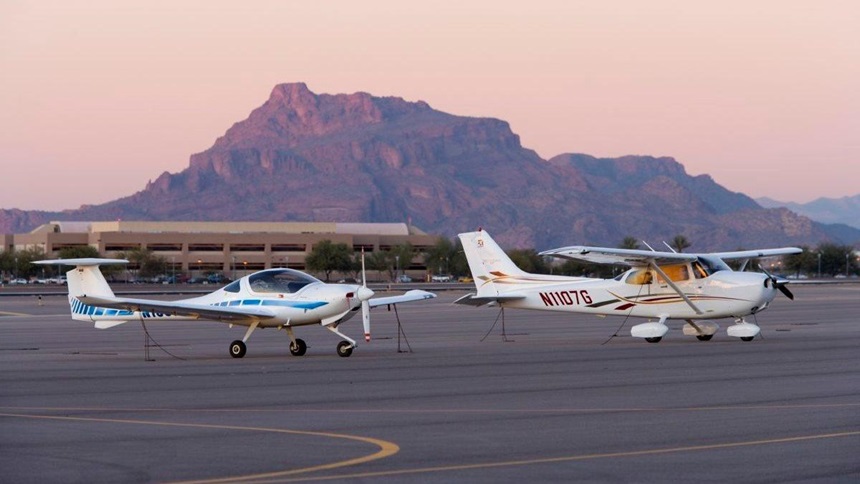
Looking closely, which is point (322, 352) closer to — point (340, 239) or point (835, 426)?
point (835, 426)

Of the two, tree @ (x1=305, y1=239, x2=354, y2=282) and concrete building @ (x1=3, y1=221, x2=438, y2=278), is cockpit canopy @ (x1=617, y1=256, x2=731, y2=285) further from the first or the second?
concrete building @ (x1=3, y1=221, x2=438, y2=278)

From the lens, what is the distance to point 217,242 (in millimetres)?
169250

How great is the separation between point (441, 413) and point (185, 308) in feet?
38.2

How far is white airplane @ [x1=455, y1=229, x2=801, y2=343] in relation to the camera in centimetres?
2988

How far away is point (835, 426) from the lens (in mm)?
14078

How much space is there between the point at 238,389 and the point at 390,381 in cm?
247

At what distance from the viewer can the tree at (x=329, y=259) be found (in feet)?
515

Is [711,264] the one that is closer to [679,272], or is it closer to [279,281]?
[679,272]

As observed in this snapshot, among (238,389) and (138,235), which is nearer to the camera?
(238,389)

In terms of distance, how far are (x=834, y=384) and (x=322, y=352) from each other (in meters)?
12.6

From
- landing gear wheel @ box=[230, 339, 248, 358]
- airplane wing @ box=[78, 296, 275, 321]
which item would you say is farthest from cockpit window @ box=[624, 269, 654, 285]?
landing gear wheel @ box=[230, 339, 248, 358]

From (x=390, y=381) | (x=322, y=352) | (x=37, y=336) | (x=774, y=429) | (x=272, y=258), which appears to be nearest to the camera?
(x=774, y=429)

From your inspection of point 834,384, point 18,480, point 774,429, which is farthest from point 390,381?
point 18,480

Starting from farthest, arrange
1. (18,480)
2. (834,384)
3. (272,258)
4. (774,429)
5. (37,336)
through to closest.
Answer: (272,258), (37,336), (834,384), (774,429), (18,480)
